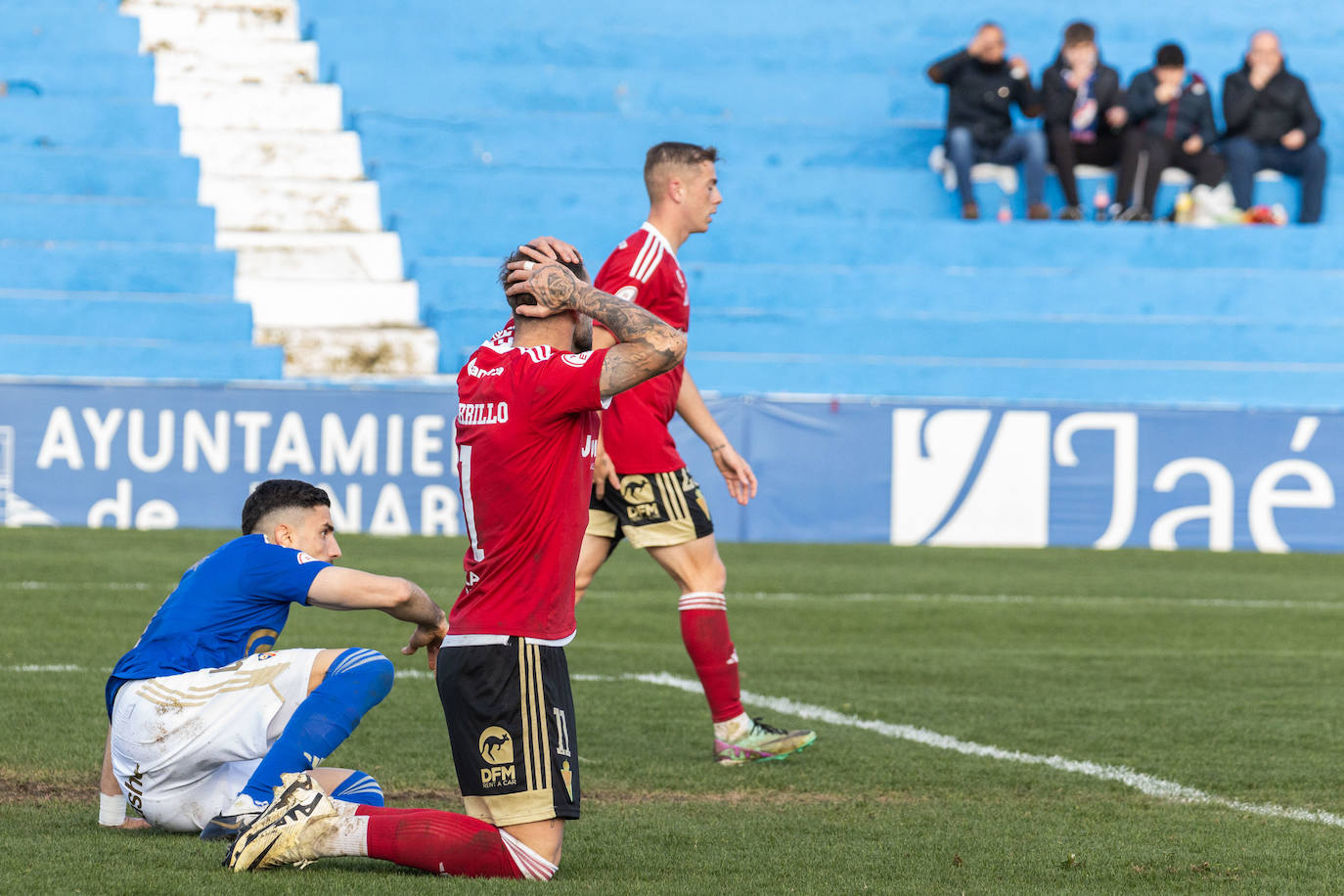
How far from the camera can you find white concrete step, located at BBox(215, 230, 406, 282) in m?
19.3

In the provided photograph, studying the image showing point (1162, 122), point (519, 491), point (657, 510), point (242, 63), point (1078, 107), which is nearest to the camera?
point (519, 491)

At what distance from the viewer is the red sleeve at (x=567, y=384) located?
395 cm

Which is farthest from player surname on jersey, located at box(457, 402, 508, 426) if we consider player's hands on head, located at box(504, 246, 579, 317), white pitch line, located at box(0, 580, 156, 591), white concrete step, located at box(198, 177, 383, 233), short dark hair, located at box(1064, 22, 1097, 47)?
short dark hair, located at box(1064, 22, 1097, 47)

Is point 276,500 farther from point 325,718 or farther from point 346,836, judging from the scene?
point 346,836

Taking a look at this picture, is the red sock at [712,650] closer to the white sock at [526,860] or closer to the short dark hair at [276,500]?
the short dark hair at [276,500]

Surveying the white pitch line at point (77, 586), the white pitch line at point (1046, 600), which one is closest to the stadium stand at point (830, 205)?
the white pitch line at point (1046, 600)

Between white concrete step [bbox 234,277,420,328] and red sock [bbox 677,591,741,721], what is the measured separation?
13.2 m

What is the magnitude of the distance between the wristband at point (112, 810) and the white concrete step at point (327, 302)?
14436 millimetres

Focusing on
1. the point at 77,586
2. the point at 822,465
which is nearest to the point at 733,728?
the point at 77,586

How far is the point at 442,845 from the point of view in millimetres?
4090

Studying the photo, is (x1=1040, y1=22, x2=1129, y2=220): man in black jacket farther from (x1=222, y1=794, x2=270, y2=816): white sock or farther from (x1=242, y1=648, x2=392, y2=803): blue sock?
(x1=222, y1=794, x2=270, y2=816): white sock

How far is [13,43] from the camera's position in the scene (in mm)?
22406

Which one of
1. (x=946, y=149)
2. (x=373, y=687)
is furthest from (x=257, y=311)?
(x=373, y=687)

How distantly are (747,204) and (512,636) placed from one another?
17743mm
